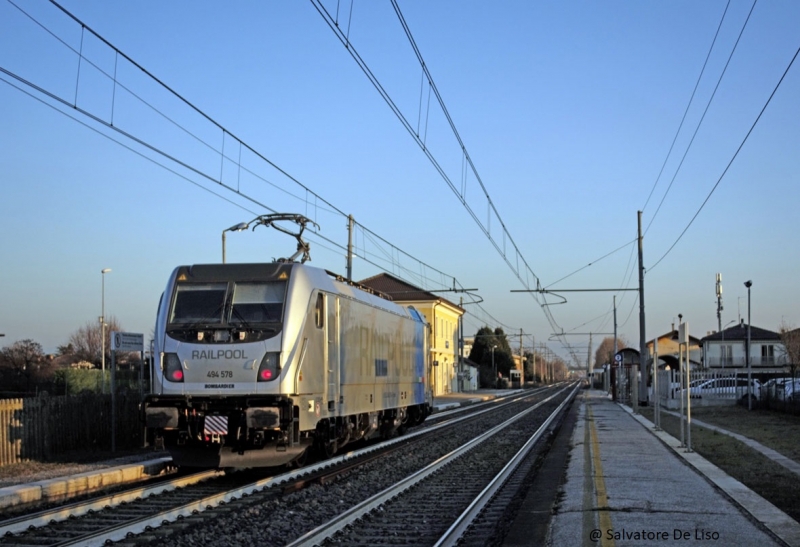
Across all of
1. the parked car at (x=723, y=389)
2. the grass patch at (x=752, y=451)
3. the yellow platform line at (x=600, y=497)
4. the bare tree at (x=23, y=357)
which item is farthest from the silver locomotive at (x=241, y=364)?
the bare tree at (x=23, y=357)

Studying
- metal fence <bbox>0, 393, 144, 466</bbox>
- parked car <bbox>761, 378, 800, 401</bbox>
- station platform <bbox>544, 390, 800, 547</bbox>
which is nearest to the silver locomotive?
metal fence <bbox>0, 393, 144, 466</bbox>

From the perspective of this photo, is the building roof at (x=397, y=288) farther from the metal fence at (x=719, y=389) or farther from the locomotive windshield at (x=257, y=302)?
the locomotive windshield at (x=257, y=302)

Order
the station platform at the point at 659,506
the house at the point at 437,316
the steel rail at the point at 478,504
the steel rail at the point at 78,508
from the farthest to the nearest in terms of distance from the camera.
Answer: the house at the point at 437,316 < the steel rail at the point at 78,508 < the steel rail at the point at 478,504 < the station platform at the point at 659,506

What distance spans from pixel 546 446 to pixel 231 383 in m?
9.94

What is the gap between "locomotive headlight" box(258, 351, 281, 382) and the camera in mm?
13914

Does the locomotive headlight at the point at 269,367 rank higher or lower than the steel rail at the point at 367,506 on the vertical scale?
higher

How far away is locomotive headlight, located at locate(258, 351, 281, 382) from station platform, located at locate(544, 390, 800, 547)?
485 cm

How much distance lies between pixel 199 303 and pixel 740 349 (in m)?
81.1

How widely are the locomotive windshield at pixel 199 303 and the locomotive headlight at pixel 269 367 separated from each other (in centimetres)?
109

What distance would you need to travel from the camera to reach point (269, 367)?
1395 cm

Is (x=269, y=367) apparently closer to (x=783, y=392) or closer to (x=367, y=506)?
(x=367, y=506)

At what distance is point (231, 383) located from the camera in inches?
548

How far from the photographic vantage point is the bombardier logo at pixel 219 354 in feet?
45.9

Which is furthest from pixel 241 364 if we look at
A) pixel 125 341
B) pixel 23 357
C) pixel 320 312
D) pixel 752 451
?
pixel 23 357
